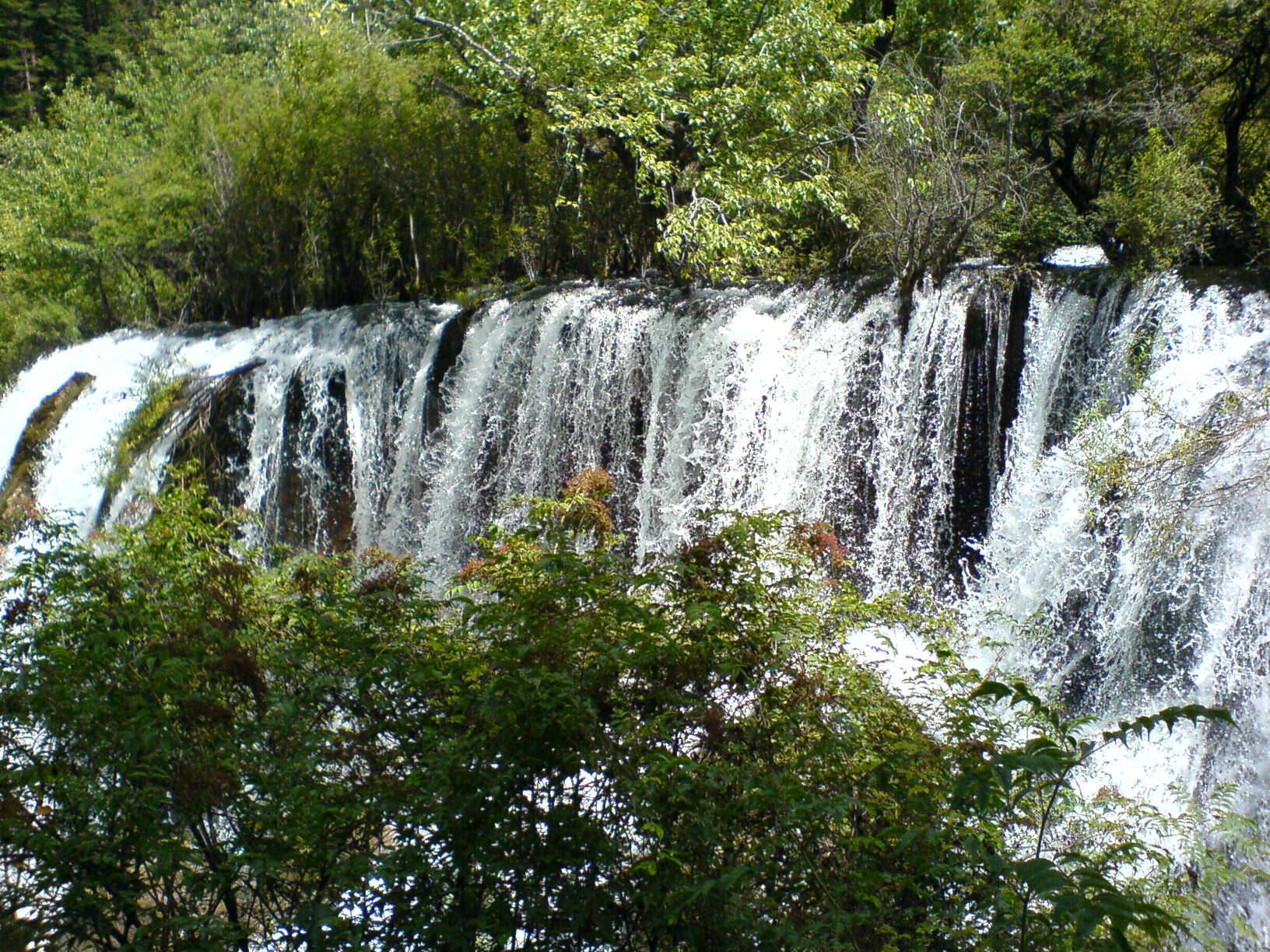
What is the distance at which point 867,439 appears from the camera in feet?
32.3

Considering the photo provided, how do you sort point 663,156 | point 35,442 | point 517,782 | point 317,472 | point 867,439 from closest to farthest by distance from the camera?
1. point 517,782
2. point 867,439
3. point 317,472
4. point 35,442
5. point 663,156

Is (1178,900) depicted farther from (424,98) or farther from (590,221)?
(424,98)

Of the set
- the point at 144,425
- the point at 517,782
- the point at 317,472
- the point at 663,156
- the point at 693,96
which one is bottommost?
the point at 317,472

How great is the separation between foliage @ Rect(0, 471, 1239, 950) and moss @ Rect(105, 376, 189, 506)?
891 centimetres

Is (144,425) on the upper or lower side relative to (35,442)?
upper

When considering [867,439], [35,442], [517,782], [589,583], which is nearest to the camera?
[517,782]

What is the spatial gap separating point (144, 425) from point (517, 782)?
1082cm

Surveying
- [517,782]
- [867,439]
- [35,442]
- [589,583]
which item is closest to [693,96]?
[867,439]

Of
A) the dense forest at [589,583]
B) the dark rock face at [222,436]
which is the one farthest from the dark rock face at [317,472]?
the dark rock face at [222,436]

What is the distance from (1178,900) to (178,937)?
9.89 ft

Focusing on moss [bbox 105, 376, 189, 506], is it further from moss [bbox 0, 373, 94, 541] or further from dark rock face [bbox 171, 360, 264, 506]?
moss [bbox 0, 373, 94, 541]

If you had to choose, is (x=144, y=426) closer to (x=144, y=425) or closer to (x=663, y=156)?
(x=144, y=425)

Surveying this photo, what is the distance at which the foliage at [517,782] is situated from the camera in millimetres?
2725

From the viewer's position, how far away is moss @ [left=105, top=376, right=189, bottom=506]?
12.1m
